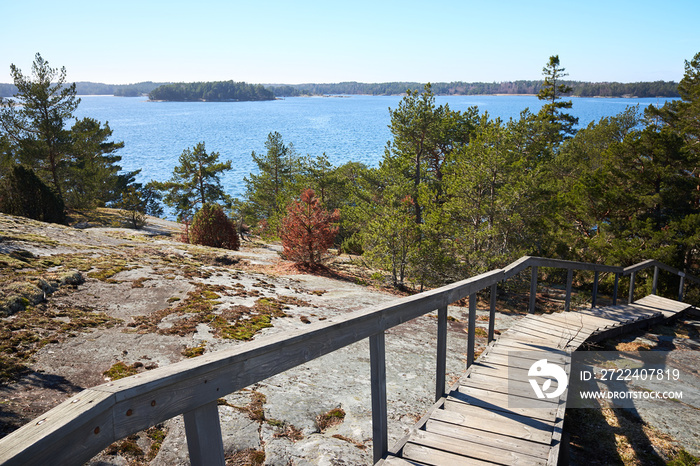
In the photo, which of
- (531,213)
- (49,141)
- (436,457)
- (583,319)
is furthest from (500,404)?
(49,141)

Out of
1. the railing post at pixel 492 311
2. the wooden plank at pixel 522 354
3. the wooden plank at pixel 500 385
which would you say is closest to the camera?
the wooden plank at pixel 500 385

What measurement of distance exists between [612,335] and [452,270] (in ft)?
28.4

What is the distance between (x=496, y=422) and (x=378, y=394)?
55.2 inches

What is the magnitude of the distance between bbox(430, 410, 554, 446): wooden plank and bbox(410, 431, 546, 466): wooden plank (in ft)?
0.77

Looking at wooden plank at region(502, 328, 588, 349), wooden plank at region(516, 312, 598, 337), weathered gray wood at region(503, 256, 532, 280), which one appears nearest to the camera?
weathered gray wood at region(503, 256, 532, 280)

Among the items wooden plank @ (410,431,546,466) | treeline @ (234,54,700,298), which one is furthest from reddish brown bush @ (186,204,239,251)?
wooden plank @ (410,431,546,466)

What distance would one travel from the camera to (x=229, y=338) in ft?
20.0

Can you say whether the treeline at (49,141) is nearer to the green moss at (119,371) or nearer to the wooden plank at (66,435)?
the green moss at (119,371)

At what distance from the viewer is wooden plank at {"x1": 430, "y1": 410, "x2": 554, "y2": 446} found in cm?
355

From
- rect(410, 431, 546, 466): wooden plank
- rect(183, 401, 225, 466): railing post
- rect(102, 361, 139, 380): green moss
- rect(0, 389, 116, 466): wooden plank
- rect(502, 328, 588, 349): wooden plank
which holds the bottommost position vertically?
rect(502, 328, 588, 349): wooden plank

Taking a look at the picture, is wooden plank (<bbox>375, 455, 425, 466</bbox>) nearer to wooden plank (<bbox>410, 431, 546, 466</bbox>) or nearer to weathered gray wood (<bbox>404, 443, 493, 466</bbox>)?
weathered gray wood (<bbox>404, 443, 493, 466</bbox>)

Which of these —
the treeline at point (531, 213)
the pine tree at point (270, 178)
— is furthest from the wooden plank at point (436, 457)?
the pine tree at point (270, 178)

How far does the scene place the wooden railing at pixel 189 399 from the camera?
134cm

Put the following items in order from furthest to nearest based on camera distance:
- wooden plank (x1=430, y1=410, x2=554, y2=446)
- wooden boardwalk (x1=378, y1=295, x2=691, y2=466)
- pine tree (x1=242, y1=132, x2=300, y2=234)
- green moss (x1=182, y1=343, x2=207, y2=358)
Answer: pine tree (x1=242, y1=132, x2=300, y2=234) → green moss (x1=182, y1=343, x2=207, y2=358) → wooden plank (x1=430, y1=410, x2=554, y2=446) → wooden boardwalk (x1=378, y1=295, x2=691, y2=466)
